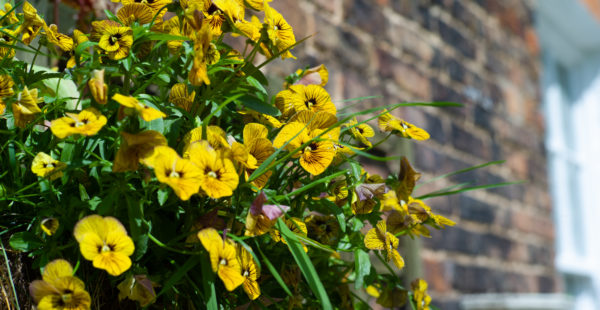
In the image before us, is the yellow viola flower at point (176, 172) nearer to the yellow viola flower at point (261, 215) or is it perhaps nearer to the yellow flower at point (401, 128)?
the yellow viola flower at point (261, 215)

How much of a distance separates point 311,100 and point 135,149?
0.18m

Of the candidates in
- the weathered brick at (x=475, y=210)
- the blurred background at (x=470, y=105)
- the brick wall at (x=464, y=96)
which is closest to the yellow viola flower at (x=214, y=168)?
the blurred background at (x=470, y=105)

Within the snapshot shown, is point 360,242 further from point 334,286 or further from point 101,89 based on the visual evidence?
point 101,89

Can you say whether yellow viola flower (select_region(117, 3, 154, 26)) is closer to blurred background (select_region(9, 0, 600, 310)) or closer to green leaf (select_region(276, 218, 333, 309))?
green leaf (select_region(276, 218, 333, 309))

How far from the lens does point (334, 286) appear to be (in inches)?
23.6

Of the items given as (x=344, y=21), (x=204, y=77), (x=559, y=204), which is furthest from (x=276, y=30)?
(x=559, y=204)

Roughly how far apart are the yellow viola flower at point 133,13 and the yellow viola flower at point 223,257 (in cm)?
20

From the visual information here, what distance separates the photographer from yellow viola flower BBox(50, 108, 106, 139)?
0.39 meters

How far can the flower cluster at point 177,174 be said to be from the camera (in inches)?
15.8

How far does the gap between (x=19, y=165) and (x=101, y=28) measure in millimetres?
124

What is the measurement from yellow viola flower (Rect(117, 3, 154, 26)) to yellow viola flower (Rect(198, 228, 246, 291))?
20 centimetres

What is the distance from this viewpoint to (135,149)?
0.40 meters

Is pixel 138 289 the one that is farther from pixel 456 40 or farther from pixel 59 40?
pixel 456 40

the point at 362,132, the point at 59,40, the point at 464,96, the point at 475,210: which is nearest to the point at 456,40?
the point at 464,96
